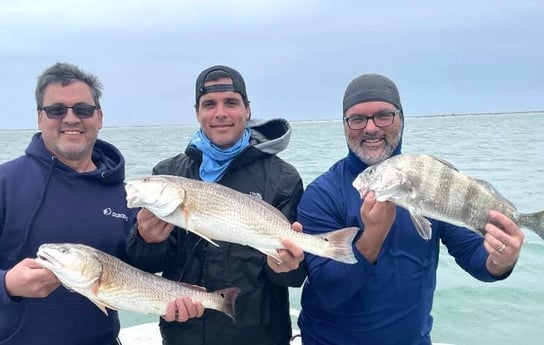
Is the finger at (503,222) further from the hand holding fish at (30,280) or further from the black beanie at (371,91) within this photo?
the hand holding fish at (30,280)

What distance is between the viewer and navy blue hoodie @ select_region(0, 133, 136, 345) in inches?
143

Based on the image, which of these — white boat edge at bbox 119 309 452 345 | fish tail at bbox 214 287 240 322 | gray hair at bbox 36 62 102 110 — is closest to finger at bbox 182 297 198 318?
fish tail at bbox 214 287 240 322

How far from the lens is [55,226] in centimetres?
375

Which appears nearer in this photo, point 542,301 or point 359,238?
point 359,238

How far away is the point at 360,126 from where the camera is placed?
12.4ft

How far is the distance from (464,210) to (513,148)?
114 ft

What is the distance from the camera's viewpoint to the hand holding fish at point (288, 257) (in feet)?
11.1

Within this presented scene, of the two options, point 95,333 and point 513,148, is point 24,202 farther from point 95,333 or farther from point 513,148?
point 513,148

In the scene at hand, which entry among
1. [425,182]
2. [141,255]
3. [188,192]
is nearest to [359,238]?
[425,182]

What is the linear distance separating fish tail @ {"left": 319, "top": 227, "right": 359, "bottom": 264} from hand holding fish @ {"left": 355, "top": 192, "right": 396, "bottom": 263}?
13 centimetres

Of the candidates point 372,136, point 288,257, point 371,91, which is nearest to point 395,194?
point 372,136

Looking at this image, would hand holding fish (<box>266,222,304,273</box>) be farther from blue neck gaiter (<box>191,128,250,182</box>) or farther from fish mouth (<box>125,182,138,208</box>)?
fish mouth (<box>125,182,138,208</box>)

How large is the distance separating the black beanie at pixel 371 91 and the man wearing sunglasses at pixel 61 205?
1798 mm

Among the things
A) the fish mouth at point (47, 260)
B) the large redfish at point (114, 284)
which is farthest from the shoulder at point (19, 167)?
the fish mouth at point (47, 260)
